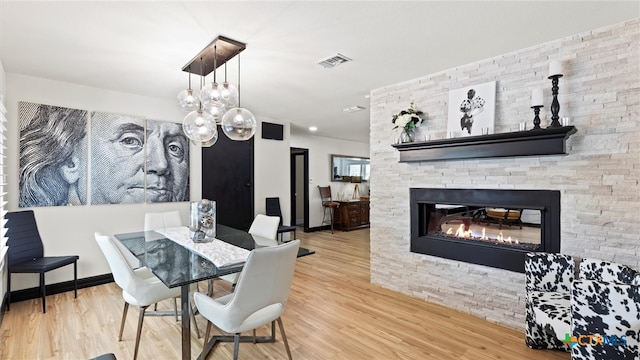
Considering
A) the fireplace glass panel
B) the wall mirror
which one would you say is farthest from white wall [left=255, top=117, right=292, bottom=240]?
the fireplace glass panel

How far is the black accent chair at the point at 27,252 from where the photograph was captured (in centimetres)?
300

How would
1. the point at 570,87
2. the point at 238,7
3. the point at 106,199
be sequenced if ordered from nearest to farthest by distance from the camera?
the point at 238,7 < the point at 570,87 < the point at 106,199

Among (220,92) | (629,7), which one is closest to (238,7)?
(220,92)

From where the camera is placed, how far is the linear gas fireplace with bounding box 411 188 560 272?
8.42 ft

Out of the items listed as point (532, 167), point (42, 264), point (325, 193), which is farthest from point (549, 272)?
point (325, 193)

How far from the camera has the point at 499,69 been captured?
2787mm

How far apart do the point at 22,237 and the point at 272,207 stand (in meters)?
3.23

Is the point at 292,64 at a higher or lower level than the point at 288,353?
higher

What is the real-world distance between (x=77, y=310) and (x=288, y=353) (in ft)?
7.77

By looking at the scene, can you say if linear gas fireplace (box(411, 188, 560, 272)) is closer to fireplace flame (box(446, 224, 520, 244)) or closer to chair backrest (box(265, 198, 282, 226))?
fireplace flame (box(446, 224, 520, 244))

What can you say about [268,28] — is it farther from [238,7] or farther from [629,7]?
[629,7]

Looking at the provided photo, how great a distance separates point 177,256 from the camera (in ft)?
7.49

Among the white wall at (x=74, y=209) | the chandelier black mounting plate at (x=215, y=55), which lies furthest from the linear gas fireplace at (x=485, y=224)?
the white wall at (x=74, y=209)

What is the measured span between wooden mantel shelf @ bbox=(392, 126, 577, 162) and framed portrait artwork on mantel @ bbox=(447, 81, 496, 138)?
131 mm
